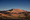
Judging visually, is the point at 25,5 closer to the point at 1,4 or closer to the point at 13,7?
the point at 13,7

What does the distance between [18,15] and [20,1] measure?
644 mm

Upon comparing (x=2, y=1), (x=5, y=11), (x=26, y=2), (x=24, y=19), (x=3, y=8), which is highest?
(x=2, y=1)

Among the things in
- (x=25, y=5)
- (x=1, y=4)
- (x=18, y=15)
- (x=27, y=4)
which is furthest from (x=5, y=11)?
(x=27, y=4)

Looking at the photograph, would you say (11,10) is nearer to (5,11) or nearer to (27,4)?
(5,11)

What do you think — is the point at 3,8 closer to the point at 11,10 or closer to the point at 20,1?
the point at 11,10

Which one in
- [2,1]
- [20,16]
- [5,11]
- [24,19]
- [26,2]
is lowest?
[24,19]

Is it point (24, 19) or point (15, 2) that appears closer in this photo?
point (24, 19)

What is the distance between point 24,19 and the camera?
145 centimetres

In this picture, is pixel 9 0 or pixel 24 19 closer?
pixel 24 19

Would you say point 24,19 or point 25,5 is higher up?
point 25,5

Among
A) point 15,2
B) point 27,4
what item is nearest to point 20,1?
point 15,2

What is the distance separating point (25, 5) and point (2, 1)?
3.53ft

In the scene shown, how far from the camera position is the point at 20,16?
4.83ft

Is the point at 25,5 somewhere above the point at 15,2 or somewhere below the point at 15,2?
below
